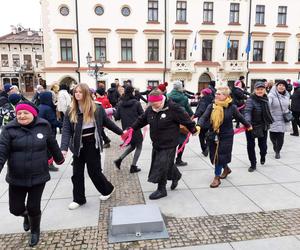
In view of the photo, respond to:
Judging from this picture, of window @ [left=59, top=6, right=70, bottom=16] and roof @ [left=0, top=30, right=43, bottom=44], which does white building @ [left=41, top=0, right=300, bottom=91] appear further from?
roof @ [left=0, top=30, right=43, bottom=44]

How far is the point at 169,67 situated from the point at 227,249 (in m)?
24.1

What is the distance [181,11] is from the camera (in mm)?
25734

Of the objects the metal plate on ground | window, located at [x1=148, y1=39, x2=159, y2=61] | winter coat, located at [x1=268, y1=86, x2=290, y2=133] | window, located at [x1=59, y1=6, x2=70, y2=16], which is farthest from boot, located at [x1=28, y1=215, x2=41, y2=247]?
window, located at [x1=59, y1=6, x2=70, y2=16]

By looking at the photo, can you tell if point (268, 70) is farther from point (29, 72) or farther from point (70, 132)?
point (29, 72)

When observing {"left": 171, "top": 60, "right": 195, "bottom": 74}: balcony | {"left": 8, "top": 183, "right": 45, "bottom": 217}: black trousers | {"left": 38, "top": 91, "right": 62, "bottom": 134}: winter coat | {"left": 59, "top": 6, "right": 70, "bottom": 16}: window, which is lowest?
{"left": 8, "top": 183, "right": 45, "bottom": 217}: black trousers

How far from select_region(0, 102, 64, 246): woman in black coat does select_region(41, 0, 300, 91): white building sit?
21937 millimetres

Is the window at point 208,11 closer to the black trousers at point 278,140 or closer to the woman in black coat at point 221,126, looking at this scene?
the black trousers at point 278,140

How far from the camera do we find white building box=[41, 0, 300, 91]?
24.4m

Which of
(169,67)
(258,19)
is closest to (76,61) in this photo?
(169,67)

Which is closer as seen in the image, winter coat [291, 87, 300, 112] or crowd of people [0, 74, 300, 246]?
crowd of people [0, 74, 300, 246]

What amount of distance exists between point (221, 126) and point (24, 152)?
3078 mm

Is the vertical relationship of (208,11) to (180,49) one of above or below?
above

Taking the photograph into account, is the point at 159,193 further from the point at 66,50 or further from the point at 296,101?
the point at 66,50

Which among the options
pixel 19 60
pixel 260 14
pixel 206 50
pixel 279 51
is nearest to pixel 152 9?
pixel 206 50
